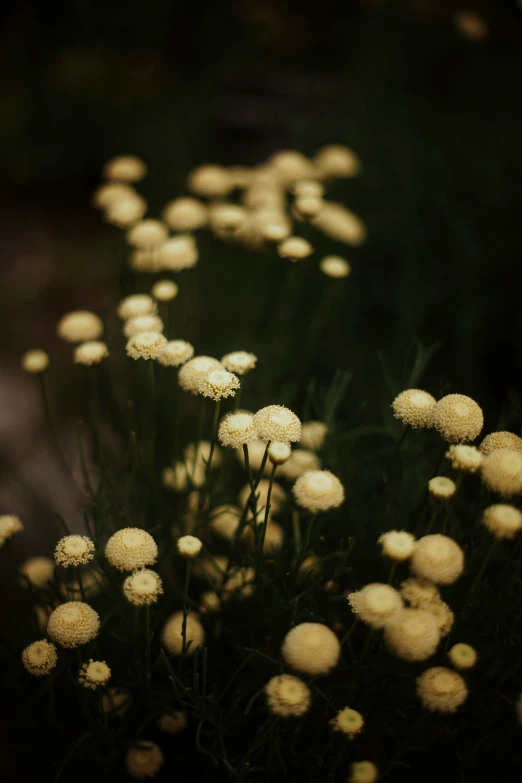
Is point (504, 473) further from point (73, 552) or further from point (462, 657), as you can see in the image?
point (73, 552)

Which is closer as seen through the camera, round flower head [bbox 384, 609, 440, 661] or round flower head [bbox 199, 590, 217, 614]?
round flower head [bbox 384, 609, 440, 661]

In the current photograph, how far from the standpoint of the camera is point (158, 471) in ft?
3.79

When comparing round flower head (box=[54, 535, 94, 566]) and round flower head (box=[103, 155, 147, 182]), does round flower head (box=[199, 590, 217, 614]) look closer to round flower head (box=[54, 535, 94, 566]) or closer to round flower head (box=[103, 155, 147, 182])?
round flower head (box=[54, 535, 94, 566])

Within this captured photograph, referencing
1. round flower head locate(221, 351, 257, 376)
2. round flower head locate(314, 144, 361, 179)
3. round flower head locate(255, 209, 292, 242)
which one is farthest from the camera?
round flower head locate(314, 144, 361, 179)

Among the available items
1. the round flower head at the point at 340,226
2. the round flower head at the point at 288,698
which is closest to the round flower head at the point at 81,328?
the round flower head at the point at 340,226

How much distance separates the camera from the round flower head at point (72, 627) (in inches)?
26.0

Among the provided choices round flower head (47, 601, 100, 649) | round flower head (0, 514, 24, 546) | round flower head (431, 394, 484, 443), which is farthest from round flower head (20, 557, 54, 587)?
round flower head (431, 394, 484, 443)

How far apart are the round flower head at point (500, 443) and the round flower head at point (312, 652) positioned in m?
0.28

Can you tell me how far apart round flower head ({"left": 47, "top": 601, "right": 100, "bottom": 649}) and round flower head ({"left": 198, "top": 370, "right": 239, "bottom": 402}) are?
280 millimetres

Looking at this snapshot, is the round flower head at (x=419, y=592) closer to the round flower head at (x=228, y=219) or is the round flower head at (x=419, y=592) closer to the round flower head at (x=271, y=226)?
the round flower head at (x=271, y=226)

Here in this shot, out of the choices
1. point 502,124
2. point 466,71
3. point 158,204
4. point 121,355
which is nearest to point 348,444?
point 121,355

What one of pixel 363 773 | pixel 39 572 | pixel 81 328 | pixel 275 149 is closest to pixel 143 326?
pixel 81 328

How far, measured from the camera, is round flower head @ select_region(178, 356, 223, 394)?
79 centimetres

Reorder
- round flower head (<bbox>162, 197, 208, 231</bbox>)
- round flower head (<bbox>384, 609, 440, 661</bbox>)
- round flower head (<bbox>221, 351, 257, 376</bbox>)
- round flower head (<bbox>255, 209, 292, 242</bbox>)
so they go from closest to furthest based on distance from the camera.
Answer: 1. round flower head (<bbox>384, 609, 440, 661</bbox>)
2. round flower head (<bbox>221, 351, 257, 376</bbox>)
3. round flower head (<bbox>255, 209, 292, 242</bbox>)
4. round flower head (<bbox>162, 197, 208, 231</bbox>)
